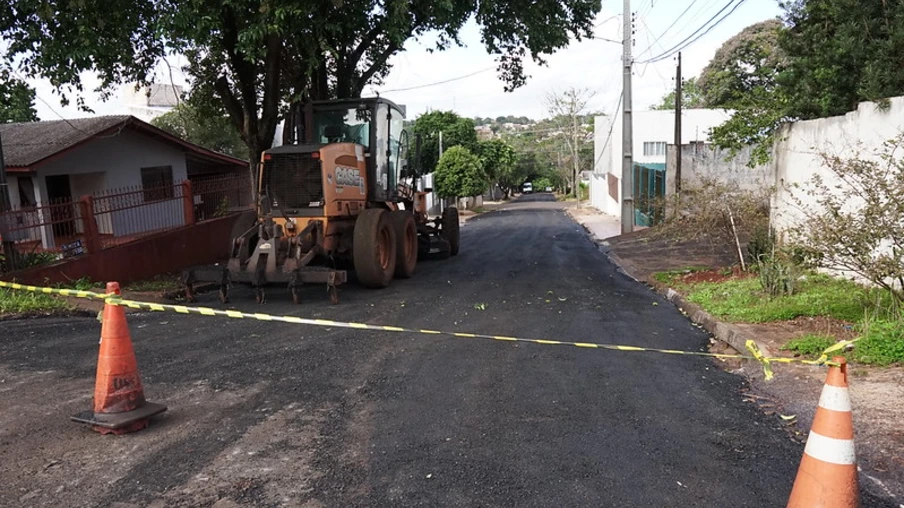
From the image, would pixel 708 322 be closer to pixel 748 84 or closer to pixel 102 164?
pixel 102 164

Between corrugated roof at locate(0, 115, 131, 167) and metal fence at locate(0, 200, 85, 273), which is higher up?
corrugated roof at locate(0, 115, 131, 167)

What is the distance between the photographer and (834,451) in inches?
130

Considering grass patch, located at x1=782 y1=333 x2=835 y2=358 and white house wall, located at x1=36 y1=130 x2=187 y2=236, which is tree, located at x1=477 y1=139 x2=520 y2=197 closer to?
white house wall, located at x1=36 y1=130 x2=187 y2=236

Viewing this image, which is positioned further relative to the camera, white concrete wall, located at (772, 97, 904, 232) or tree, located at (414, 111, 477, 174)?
tree, located at (414, 111, 477, 174)

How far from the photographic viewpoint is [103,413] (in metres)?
4.75

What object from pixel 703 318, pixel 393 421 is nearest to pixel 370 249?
pixel 703 318

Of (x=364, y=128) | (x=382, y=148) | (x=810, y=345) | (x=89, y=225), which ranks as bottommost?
(x=810, y=345)

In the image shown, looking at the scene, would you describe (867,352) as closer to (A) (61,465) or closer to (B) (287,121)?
(A) (61,465)

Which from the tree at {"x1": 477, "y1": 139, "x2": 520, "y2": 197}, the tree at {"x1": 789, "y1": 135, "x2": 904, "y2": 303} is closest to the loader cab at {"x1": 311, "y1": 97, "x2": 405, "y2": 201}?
the tree at {"x1": 789, "y1": 135, "x2": 904, "y2": 303}

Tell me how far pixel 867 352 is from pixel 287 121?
410 inches

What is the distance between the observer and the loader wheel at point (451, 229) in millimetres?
17125

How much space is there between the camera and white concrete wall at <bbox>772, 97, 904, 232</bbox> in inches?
338

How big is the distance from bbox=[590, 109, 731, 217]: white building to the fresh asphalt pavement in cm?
2970

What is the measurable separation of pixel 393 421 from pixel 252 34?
7094 mm
